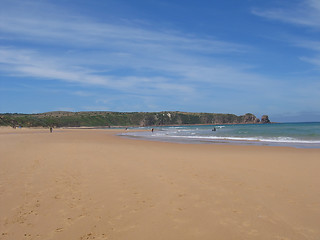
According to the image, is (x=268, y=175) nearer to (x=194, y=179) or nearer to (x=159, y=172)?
(x=194, y=179)

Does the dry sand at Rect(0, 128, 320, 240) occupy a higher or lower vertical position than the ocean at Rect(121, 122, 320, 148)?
lower

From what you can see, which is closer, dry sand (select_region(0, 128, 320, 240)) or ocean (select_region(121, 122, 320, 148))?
dry sand (select_region(0, 128, 320, 240))

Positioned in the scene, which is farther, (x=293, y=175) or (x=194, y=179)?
(x=293, y=175)

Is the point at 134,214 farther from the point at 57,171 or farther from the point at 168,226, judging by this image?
the point at 57,171

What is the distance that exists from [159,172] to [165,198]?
3.27 meters

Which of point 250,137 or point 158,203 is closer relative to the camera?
point 158,203

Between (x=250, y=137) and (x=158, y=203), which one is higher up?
(x=250, y=137)

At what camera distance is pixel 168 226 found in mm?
4914

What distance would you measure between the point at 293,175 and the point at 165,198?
216 inches

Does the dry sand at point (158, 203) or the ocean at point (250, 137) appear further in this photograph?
the ocean at point (250, 137)

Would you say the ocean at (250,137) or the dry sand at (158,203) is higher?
the ocean at (250,137)

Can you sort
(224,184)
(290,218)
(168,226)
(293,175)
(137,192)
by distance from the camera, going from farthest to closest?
(293,175), (224,184), (137,192), (290,218), (168,226)

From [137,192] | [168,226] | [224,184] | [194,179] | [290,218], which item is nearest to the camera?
[168,226]

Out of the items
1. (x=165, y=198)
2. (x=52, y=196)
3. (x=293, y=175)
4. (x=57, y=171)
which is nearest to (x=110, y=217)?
(x=165, y=198)
